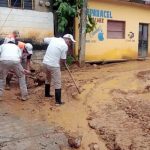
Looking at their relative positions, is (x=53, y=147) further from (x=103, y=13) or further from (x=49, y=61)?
(x=103, y=13)

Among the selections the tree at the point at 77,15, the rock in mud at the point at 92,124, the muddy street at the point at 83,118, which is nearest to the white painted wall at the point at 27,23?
the tree at the point at 77,15

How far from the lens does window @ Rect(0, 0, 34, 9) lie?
14641 mm

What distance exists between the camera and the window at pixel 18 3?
1464 centimetres

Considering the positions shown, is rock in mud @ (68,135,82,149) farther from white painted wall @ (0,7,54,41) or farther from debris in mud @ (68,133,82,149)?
white painted wall @ (0,7,54,41)

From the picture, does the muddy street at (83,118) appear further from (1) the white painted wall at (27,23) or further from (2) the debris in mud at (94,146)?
(1) the white painted wall at (27,23)

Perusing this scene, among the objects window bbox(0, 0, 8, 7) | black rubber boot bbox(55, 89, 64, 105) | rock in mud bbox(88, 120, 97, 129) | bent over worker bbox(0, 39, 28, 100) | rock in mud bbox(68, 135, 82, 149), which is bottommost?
rock in mud bbox(68, 135, 82, 149)

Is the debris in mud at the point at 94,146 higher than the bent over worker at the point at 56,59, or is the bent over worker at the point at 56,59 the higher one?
the bent over worker at the point at 56,59

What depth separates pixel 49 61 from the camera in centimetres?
970

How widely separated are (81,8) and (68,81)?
479 centimetres

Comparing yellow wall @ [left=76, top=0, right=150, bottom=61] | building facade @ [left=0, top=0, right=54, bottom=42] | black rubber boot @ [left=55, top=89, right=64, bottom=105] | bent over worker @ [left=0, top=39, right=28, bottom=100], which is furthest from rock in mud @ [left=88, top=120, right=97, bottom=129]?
yellow wall @ [left=76, top=0, right=150, bottom=61]

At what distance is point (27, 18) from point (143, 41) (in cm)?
755

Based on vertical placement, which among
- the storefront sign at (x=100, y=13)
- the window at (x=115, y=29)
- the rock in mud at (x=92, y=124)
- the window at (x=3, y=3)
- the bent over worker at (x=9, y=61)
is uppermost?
the window at (x=3, y=3)

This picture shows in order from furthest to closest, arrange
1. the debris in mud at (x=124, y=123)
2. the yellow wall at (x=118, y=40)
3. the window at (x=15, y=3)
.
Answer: the yellow wall at (x=118, y=40) → the window at (x=15, y=3) → the debris in mud at (x=124, y=123)

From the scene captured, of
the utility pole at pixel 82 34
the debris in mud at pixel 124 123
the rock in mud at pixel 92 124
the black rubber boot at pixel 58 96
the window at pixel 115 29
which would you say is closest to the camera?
the debris in mud at pixel 124 123
